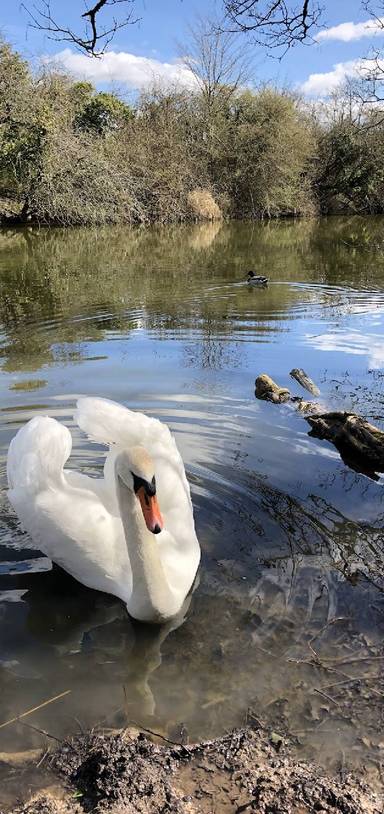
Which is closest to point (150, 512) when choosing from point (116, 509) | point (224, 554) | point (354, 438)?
point (116, 509)

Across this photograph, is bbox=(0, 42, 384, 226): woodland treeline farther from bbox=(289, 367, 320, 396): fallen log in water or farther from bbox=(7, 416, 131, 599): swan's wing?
bbox=(7, 416, 131, 599): swan's wing

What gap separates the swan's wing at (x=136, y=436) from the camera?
3584 mm

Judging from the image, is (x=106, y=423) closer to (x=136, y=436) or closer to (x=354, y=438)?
(x=136, y=436)

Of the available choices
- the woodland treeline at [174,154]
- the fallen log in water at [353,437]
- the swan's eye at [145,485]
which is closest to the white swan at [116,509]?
the swan's eye at [145,485]

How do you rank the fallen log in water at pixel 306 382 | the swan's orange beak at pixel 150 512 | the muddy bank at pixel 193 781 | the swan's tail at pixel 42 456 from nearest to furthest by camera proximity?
the muddy bank at pixel 193 781
the swan's orange beak at pixel 150 512
the swan's tail at pixel 42 456
the fallen log in water at pixel 306 382

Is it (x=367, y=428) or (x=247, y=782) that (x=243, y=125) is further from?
(x=247, y=782)

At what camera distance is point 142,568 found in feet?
11.0

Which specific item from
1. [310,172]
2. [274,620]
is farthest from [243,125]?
[274,620]

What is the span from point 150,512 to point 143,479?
0.17 m

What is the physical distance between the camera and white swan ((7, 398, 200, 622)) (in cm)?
338

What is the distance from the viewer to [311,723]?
2807mm

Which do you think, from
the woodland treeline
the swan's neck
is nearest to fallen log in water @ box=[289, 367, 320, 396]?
the swan's neck

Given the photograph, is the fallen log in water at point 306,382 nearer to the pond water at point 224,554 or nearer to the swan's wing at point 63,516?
the pond water at point 224,554

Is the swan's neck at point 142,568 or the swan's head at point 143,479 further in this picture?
the swan's neck at point 142,568
